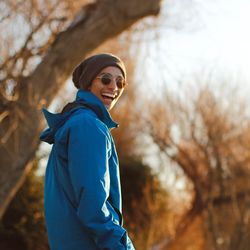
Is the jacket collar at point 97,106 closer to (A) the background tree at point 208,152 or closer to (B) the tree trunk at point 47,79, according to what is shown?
(B) the tree trunk at point 47,79

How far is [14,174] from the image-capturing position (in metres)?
7.80

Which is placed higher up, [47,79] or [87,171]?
[87,171]

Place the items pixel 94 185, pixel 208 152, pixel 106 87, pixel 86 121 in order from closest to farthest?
pixel 94 185 < pixel 86 121 < pixel 106 87 < pixel 208 152

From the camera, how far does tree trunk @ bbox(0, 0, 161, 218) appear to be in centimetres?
783

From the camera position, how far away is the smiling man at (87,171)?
8.27 feet

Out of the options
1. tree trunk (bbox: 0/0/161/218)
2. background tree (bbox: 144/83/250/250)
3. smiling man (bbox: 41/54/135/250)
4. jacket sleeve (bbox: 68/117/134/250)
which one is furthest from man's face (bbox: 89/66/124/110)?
background tree (bbox: 144/83/250/250)

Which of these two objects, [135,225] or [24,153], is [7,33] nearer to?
[24,153]

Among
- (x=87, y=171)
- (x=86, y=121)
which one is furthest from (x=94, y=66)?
(x=87, y=171)

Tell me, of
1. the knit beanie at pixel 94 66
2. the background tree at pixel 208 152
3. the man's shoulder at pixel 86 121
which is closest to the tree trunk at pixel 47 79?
the knit beanie at pixel 94 66

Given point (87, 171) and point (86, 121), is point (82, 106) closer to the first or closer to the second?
point (86, 121)

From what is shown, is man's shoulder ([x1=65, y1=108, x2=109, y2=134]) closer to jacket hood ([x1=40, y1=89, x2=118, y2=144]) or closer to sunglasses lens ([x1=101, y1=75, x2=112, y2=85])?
jacket hood ([x1=40, y1=89, x2=118, y2=144])

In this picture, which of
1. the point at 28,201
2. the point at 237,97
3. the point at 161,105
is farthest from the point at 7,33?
the point at 237,97

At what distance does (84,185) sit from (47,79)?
18.2ft

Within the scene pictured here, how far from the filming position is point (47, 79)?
796 centimetres
